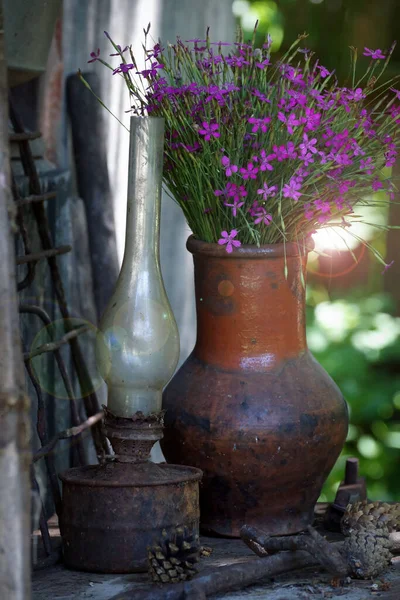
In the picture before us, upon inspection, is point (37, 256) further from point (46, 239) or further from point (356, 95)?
point (356, 95)

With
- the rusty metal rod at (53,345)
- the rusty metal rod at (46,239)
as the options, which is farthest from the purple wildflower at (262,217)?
the rusty metal rod at (46,239)

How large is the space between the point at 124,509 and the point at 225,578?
18 centimetres

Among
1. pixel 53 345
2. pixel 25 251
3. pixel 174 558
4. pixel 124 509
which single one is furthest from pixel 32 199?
pixel 174 558

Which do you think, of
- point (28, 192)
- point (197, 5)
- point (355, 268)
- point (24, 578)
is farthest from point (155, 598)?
point (355, 268)

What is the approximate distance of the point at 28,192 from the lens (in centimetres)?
185

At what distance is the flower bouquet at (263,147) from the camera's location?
140 cm

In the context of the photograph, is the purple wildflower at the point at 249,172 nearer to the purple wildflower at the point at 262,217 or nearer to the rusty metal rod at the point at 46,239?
the purple wildflower at the point at 262,217

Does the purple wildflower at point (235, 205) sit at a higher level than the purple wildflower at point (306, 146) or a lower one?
lower

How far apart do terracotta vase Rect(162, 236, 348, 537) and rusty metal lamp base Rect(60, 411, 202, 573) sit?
0.11 metres

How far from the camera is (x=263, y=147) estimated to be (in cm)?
143

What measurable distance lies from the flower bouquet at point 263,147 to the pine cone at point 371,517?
1.48 ft

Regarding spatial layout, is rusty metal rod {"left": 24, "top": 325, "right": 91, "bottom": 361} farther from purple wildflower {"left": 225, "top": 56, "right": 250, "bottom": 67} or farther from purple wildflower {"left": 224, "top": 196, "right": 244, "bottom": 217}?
purple wildflower {"left": 225, "top": 56, "right": 250, "bottom": 67}

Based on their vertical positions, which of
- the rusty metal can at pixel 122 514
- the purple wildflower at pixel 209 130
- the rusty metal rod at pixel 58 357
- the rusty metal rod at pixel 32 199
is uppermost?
the purple wildflower at pixel 209 130

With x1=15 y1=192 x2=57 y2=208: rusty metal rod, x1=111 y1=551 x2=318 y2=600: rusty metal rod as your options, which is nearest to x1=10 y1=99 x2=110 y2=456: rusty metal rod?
x1=15 y1=192 x2=57 y2=208: rusty metal rod
